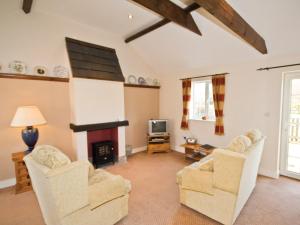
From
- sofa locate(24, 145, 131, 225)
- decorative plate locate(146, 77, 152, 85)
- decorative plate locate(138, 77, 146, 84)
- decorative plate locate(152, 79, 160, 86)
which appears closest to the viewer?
sofa locate(24, 145, 131, 225)

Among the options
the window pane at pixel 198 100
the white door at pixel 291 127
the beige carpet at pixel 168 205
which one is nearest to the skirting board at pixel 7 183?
the beige carpet at pixel 168 205

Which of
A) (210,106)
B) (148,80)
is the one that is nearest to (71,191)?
(210,106)

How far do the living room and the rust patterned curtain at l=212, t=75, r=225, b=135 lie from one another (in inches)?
1.0

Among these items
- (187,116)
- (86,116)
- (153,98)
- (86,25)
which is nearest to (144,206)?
(86,116)

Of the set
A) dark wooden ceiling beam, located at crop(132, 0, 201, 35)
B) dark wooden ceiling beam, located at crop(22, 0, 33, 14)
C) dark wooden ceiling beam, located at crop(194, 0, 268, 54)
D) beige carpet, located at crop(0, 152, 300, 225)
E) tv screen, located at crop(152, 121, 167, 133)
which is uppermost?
dark wooden ceiling beam, located at crop(22, 0, 33, 14)

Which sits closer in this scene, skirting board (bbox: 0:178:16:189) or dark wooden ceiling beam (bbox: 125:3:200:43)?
dark wooden ceiling beam (bbox: 125:3:200:43)

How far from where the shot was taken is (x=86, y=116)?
3.40 m

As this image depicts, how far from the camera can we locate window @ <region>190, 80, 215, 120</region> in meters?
4.25

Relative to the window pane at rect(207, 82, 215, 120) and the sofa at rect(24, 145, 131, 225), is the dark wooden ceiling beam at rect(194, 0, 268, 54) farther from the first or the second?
the sofa at rect(24, 145, 131, 225)

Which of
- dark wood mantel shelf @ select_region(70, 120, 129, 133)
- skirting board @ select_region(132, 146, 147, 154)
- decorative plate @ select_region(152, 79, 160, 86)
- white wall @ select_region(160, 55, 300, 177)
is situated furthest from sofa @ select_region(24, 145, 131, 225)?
decorative plate @ select_region(152, 79, 160, 86)

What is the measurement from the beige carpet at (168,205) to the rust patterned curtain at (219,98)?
1291 mm

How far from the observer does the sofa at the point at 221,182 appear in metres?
1.81

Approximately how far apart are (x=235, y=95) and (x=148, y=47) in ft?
8.17

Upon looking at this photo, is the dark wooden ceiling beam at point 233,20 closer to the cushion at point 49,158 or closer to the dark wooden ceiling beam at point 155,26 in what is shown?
the dark wooden ceiling beam at point 155,26
